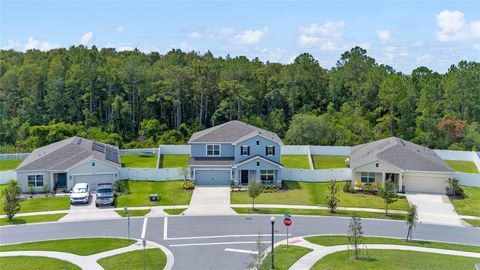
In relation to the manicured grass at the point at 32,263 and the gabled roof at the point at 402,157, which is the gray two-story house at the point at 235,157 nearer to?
the gabled roof at the point at 402,157

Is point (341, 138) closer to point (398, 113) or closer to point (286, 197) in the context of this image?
point (398, 113)

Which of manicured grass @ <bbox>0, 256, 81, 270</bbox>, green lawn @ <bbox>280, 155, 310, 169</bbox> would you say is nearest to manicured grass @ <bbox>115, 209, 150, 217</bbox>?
manicured grass @ <bbox>0, 256, 81, 270</bbox>

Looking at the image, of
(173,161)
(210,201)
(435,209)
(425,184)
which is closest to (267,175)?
(210,201)

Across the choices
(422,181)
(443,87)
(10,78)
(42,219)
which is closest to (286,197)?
(422,181)

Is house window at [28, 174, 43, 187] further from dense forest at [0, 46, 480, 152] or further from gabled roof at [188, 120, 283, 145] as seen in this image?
dense forest at [0, 46, 480, 152]

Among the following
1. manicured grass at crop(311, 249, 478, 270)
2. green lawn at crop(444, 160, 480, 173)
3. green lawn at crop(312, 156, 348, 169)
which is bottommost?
manicured grass at crop(311, 249, 478, 270)

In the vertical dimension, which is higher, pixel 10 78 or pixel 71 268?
pixel 10 78
